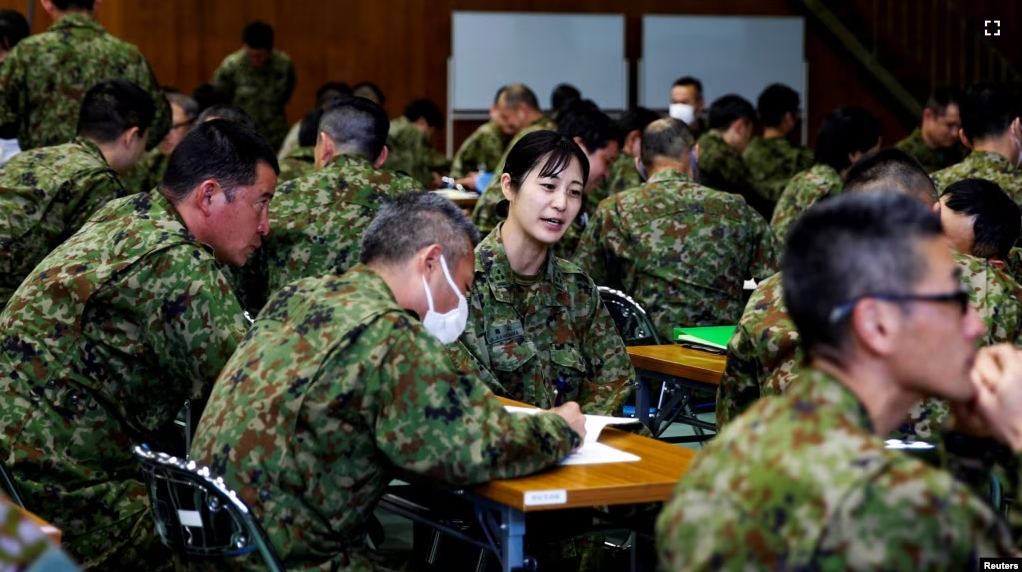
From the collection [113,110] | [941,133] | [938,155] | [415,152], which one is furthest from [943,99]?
A: [113,110]

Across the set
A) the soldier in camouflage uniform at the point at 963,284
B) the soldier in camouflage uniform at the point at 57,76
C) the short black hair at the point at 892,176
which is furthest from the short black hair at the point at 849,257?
the soldier in camouflage uniform at the point at 57,76

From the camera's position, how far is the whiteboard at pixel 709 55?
12859 millimetres

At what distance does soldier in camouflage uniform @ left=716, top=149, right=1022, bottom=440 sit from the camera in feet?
10.8

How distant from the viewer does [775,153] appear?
9586mm

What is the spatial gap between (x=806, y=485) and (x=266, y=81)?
9.71m

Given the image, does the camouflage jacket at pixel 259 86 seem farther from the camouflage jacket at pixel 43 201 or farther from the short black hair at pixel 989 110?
the short black hair at pixel 989 110

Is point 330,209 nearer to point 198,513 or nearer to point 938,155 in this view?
point 198,513

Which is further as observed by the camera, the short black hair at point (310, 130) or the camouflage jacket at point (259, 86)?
the camouflage jacket at point (259, 86)

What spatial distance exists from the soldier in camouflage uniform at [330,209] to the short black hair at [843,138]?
2362 millimetres

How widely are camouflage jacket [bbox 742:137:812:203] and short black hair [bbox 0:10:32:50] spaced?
4.71 metres

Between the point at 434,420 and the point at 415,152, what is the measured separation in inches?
321

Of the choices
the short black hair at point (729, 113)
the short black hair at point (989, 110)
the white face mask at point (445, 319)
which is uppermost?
the short black hair at point (729, 113)

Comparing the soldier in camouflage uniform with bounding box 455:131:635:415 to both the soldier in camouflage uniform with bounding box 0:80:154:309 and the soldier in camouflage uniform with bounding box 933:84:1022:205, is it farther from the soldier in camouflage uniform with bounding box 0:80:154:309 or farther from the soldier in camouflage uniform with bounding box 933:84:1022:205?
the soldier in camouflage uniform with bounding box 933:84:1022:205

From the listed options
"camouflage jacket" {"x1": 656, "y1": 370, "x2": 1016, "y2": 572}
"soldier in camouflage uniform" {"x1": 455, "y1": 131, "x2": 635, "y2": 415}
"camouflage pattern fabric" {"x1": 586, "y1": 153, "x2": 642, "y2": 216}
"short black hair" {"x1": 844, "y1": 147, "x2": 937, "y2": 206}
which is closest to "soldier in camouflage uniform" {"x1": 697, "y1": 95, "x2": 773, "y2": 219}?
"camouflage pattern fabric" {"x1": 586, "y1": 153, "x2": 642, "y2": 216}
